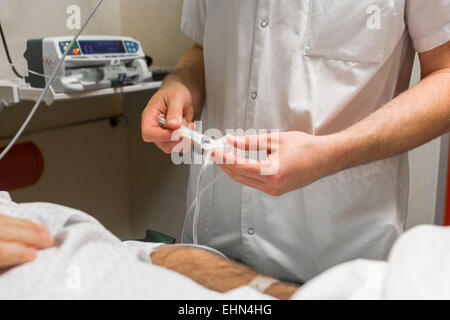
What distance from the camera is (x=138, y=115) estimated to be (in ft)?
6.23

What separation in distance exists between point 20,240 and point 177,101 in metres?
0.45

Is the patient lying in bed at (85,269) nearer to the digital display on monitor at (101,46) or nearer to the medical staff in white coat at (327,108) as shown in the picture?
the medical staff in white coat at (327,108)

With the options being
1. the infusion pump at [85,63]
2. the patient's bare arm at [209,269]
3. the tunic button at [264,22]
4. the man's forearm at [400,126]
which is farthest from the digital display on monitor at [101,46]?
the man's forearm at [400,126]

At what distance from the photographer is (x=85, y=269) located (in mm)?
619

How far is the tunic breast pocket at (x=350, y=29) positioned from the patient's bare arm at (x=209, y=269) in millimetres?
464

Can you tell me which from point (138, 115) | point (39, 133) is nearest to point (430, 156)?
point (138, 115)

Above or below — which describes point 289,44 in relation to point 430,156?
above

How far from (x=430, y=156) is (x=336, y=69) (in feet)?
3.69

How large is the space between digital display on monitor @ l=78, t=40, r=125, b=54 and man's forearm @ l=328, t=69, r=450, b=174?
0.82 meters

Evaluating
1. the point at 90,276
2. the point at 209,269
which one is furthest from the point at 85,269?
the point at 209,269

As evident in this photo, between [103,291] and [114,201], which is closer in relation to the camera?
[103,291]

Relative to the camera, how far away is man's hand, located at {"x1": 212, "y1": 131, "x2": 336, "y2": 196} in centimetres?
71

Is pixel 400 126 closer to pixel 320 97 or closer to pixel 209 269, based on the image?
pixel 320 97

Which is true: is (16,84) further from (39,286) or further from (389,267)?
(389,267)
